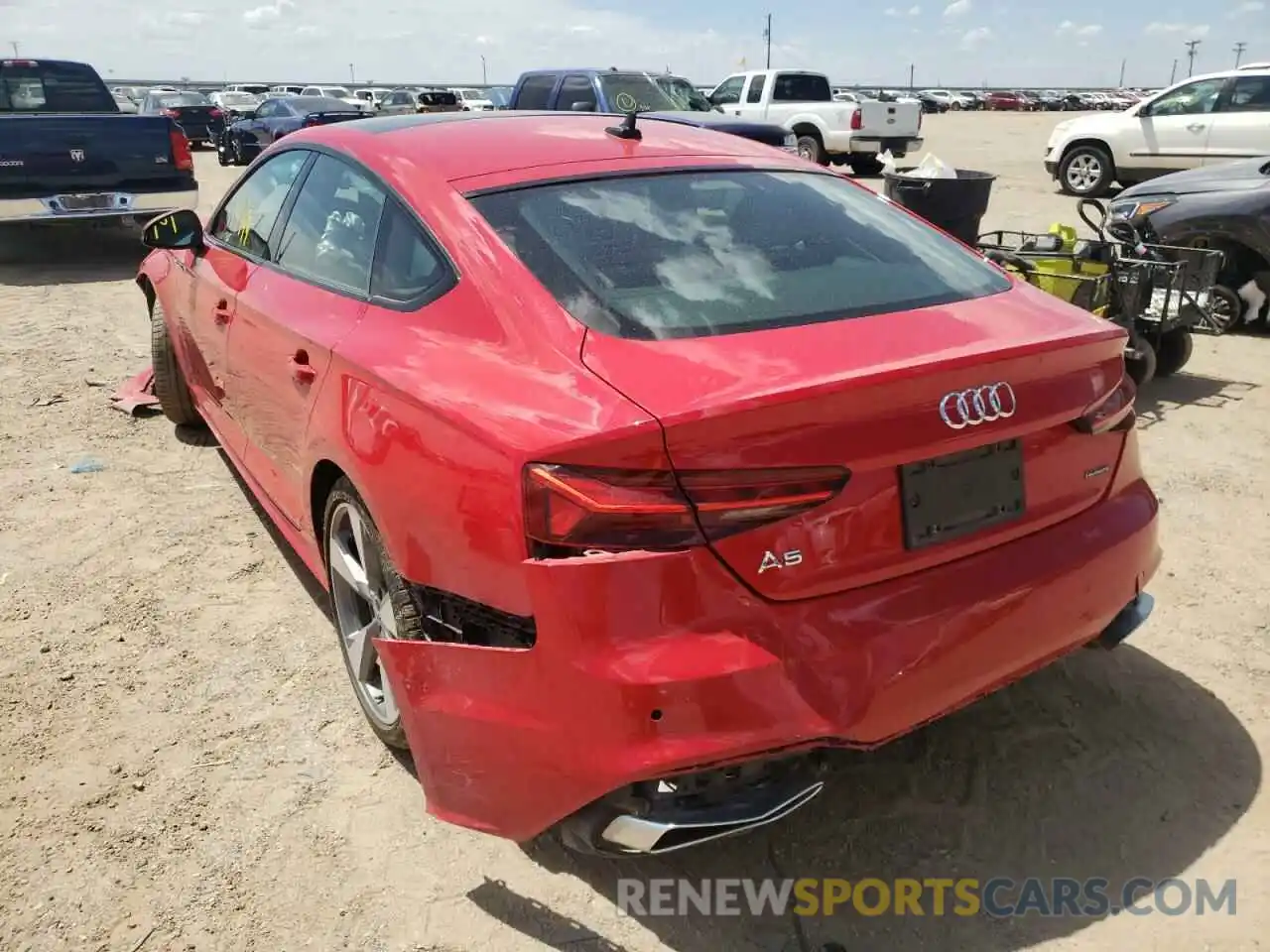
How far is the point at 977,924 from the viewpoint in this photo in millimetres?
2244

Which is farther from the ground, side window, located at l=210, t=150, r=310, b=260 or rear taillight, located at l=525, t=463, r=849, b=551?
side window, located at l=210, t=150, r=310, b=260

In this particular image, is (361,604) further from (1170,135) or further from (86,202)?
(1170,135)

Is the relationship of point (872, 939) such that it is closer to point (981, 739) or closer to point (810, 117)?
point (981, 739)

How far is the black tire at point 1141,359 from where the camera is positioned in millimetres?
5480

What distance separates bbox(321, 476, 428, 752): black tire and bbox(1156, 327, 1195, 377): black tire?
5.10m

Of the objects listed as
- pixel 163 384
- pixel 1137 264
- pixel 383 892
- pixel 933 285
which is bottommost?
pixel 383 892

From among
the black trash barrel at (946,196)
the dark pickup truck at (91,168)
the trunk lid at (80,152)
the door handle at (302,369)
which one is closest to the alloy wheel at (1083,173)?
the black trash barrel at (946,196)

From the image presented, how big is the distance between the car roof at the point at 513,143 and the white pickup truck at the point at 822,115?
15718mm

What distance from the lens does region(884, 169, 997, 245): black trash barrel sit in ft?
20.9

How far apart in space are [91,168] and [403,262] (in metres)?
8.48

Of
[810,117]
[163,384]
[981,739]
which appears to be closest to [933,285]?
[981,739]

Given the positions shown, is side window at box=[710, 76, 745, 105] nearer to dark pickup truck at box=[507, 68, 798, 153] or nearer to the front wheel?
dark pickup truck at box=[507, 68, 798, 153]

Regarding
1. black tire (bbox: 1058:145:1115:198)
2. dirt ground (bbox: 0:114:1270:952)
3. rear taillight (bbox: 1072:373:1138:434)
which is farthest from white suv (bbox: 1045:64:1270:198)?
rear taillight (bbox: 1072:373:1138:434)

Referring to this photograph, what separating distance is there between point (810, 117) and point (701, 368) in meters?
18.5
